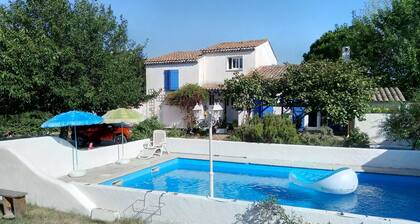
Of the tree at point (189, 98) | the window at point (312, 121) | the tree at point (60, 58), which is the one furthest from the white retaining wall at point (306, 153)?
the window at point (312, 121)

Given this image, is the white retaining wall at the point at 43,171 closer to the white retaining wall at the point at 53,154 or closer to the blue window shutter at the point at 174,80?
the white retaining wall at the point at 53,154

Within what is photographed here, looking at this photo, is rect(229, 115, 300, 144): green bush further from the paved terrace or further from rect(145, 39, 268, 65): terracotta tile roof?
rect(145, 39, 268, 65): terracotta tile roof

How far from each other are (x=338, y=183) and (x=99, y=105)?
446 inches

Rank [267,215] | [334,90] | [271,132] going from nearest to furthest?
1. [267,215]
2. [271,132]
3. [334,90]

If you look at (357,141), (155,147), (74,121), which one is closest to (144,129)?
(155,147)

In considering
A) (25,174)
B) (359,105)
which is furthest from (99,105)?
(359,105)

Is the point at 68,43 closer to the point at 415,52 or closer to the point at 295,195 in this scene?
the point at 295,195

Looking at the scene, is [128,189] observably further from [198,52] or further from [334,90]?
[198,52]

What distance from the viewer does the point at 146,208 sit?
9211 mm

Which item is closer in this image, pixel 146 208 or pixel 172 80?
pixel 146 208

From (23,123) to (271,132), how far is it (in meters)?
11.5

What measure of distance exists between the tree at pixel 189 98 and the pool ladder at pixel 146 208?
57.4ft

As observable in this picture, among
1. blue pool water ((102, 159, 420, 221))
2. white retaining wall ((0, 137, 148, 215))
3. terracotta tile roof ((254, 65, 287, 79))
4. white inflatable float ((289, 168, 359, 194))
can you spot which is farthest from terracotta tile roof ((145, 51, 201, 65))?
white inflatable float ((289, 168, 359, 194))

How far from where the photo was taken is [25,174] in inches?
422
